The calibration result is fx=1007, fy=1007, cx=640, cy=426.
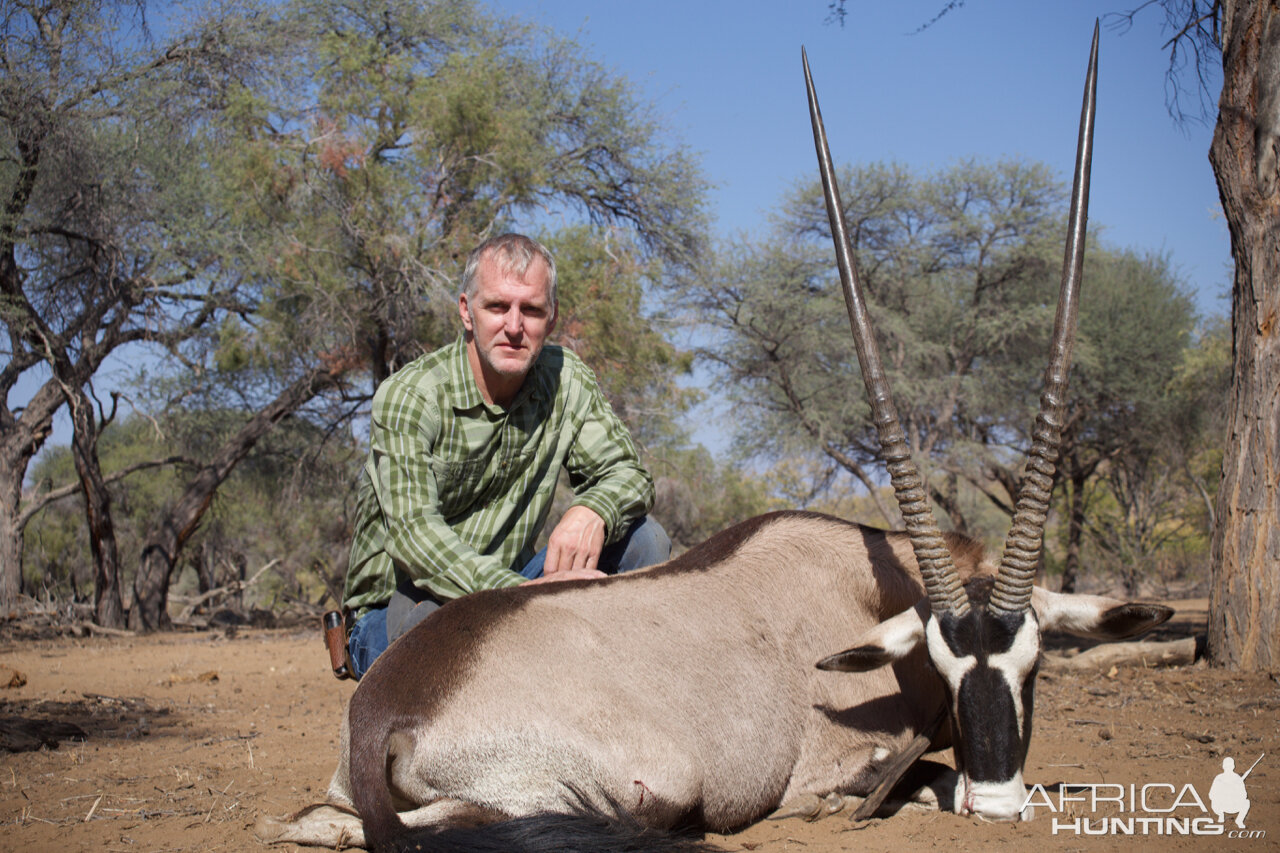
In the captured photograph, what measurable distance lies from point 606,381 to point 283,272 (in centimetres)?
398

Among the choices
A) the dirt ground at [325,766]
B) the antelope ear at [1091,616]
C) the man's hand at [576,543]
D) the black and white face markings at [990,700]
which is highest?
the man's hand at [576,543]

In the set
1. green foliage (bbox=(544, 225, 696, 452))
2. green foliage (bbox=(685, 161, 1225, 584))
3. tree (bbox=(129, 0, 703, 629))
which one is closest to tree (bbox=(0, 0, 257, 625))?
tree (bbox=(129, 0, 703, 629))

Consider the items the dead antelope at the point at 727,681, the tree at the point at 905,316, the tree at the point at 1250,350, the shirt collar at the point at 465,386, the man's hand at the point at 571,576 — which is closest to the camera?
the dead antelope at the point at 727,681

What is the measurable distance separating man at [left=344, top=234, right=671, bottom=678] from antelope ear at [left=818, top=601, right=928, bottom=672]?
0.90 meters

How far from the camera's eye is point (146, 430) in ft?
58.5

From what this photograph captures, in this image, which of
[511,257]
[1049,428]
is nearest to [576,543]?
[511,257]

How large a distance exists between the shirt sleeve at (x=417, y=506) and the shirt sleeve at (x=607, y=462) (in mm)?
616

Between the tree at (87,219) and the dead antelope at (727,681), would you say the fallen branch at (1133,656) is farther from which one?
the tree at (87,219)

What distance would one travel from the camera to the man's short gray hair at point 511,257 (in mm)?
3818

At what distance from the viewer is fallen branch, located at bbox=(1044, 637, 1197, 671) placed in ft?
20.0

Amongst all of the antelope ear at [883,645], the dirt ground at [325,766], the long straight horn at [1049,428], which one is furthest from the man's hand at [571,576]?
the long straight horn at [1049,428]

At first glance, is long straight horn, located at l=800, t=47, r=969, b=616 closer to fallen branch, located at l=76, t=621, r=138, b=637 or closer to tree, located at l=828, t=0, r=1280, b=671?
→ tree, located at l=828, t=0, r=1280, b=671

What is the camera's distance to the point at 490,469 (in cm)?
396

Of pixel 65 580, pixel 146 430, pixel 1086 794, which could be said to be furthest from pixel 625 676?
pixel 65 580
